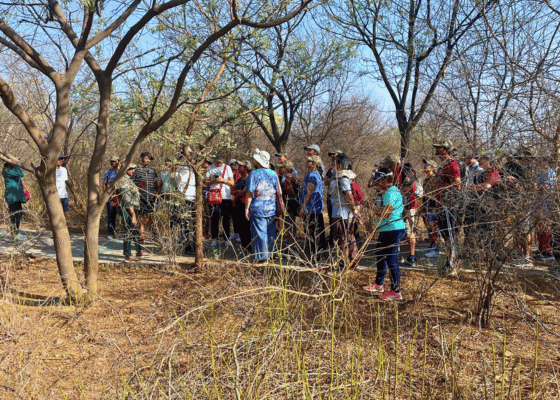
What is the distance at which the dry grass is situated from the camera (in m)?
3.11

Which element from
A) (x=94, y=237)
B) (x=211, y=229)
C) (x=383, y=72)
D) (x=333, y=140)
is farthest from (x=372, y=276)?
(x=333, y=140)

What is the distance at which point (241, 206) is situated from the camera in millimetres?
8914

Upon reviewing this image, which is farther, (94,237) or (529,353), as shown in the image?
(94,237)

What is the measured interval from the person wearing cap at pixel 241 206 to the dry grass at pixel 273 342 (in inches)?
70.7

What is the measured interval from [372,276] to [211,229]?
4.30 metres

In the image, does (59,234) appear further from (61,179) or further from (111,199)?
(61,179)

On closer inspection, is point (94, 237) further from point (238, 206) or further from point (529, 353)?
point (529, 353)

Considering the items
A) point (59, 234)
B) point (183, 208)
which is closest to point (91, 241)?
point (59, 234)

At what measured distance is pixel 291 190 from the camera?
9086 millimetres

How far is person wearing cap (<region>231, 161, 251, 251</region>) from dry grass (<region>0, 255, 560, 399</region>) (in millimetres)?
1797

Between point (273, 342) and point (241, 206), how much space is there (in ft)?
19.3

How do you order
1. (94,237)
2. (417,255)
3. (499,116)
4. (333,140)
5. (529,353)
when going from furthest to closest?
(333,140) → (417,255) → (499,116) → (94,237) → (529,353)

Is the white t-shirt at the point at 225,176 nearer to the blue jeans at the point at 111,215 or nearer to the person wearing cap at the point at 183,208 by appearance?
the person wearing cap at the point at 183,208

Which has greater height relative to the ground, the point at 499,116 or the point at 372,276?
the point at 499,116
